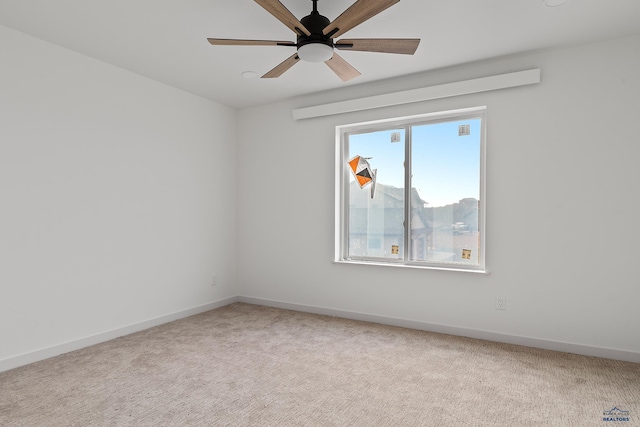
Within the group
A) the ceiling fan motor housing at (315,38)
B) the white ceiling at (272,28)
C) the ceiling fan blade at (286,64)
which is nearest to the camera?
the ceiling fan motor housing at (315,38)

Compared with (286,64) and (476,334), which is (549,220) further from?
(286,64)

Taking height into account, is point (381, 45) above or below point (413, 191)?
above

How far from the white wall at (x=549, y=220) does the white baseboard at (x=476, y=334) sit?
0.03 feet

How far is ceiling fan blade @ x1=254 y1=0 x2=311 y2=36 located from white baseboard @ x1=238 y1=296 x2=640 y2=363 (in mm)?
2822

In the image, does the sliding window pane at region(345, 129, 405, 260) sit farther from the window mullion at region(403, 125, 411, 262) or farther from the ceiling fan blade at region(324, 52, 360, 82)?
the ceiling fan blade at region(324, 52, 360, 82)

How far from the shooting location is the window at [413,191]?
3.53 m

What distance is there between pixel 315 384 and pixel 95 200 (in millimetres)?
2516

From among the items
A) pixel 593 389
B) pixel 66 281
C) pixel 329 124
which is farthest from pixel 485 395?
pixel 66 281

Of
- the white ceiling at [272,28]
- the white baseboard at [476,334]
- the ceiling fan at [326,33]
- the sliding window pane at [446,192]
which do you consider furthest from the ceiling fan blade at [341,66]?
the white baseboard at [476,334]

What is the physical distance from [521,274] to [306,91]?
289cm

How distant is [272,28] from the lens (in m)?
2.70

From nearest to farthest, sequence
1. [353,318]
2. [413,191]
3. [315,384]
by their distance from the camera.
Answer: [315,384] → [413,191] → [353,318]

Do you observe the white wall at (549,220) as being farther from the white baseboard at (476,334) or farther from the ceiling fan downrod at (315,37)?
the ceiling fan downrod at (315,37)

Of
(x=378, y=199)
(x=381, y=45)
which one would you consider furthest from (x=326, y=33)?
(x=378, y=199)
